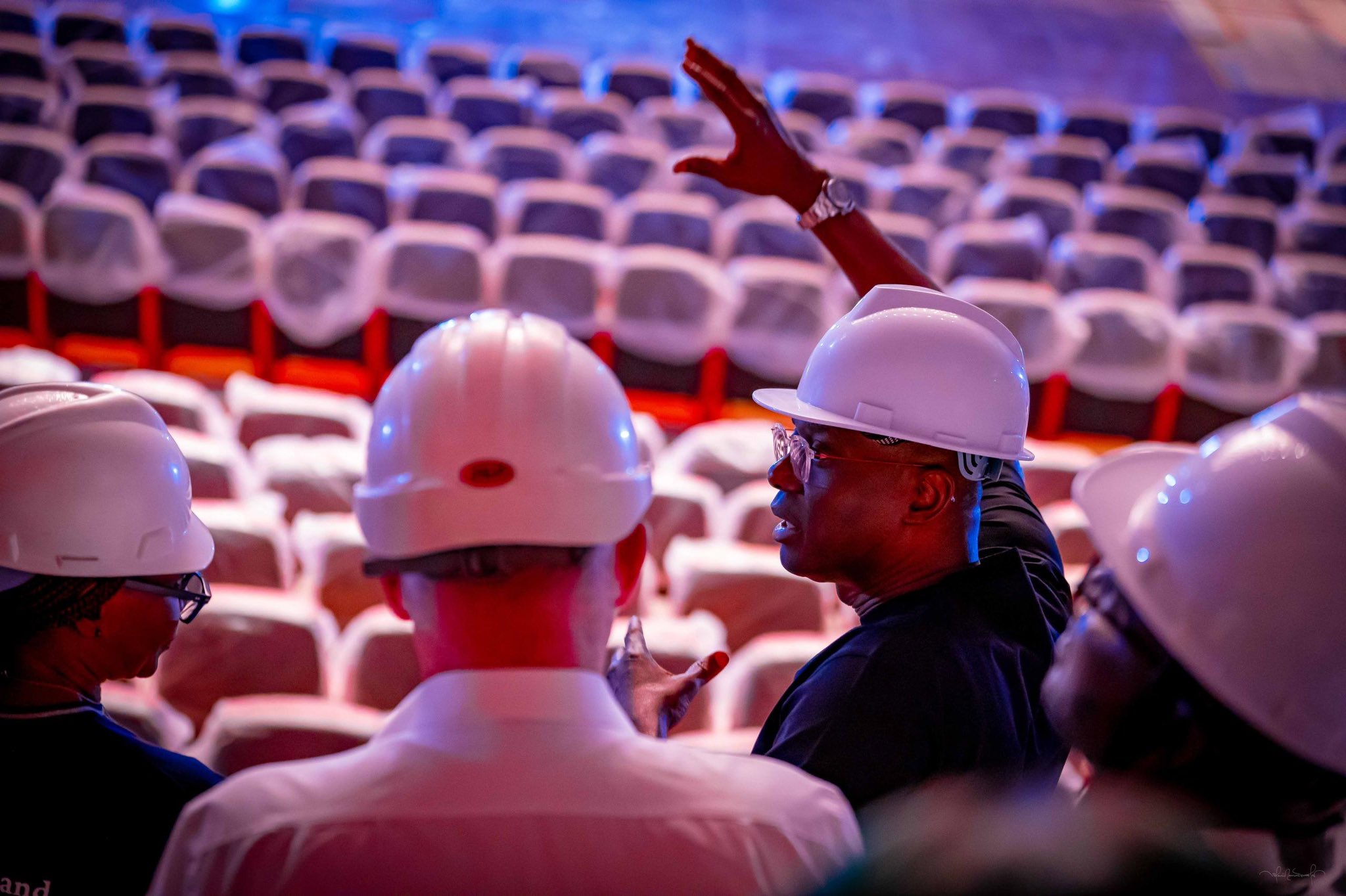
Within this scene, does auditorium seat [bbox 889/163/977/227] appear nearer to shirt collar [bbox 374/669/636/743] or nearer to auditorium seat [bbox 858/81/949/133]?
auditorium seat [bbox 858/81/949/133]

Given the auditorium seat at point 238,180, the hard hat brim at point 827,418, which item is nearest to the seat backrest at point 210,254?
the auditorium seat at point 238,180

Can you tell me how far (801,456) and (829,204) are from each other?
23.0 inches

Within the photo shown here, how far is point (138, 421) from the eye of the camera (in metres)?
1.57

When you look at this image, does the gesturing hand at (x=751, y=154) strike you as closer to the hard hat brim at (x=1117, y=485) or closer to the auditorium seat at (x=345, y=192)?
the hard hat brim at (x=1117, y=485)

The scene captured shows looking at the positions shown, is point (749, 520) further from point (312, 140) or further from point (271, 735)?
point (312, 140)

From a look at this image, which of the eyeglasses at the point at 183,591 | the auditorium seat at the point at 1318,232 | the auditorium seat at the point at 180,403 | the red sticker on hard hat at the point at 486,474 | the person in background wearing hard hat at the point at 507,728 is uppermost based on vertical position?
the auditorium seat at the point at 1318,232

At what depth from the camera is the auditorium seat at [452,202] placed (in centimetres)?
637

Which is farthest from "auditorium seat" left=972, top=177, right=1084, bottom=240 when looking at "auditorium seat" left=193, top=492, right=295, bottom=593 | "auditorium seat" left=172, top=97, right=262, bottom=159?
"auditorium seat" left=193, top=492, right=295, bottom=593

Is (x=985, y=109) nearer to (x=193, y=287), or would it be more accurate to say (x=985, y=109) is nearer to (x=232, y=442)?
(x=193, y=287)

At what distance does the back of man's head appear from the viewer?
1186mm

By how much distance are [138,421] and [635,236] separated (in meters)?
5.04

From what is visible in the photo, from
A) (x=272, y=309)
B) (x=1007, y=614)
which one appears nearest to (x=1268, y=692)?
(x=1007, y=614)

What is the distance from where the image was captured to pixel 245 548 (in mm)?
3314

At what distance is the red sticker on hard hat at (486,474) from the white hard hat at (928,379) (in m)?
0.72
